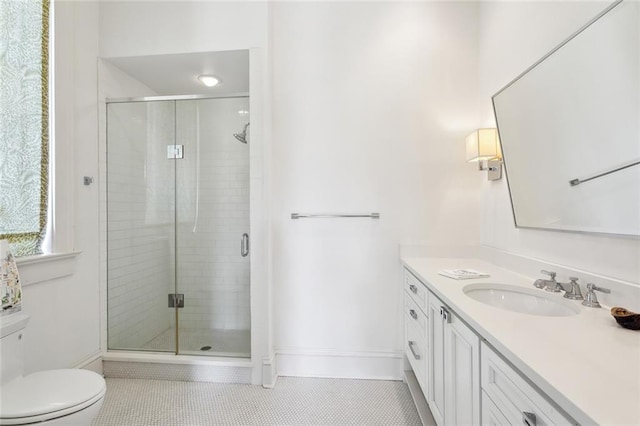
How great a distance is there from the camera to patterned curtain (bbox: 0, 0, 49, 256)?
1.60m

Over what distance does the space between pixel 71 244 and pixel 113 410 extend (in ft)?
3.53

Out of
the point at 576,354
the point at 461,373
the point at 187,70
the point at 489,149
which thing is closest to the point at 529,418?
the point at 576,354

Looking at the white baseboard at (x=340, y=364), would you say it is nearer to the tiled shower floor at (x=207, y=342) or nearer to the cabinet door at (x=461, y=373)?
the tiled shower floor at (x=207, y=342)

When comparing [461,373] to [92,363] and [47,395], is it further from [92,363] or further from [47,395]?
[92,363]

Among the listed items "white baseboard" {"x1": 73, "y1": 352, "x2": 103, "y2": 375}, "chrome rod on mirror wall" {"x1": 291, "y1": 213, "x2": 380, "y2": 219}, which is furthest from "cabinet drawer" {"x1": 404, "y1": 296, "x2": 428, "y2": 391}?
"white baseboard" {"x1": 73, "y1": 352, "x2": 103, "y2": 375}

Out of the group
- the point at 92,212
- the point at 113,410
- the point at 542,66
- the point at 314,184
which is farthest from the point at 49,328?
the point at 542,66

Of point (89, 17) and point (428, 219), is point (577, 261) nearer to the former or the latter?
point (428, 219)

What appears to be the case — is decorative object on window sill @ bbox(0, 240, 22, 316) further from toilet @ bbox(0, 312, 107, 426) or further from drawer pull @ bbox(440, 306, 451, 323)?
drawer pull @ bbox(440, 306, 451, 323)

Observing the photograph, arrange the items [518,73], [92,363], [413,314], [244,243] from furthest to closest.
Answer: [244,243], [92,363], [413,314], [518,73]

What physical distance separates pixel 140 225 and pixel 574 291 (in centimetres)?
278

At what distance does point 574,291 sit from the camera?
1.19m

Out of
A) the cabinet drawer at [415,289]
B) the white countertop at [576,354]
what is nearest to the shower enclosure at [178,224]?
the cabinet drawer at [415,289]

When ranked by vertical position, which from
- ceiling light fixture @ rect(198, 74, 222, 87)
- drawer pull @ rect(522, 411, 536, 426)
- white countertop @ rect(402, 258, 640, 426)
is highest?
ceiling light fixture @ rect(198, 74, 222, 87)

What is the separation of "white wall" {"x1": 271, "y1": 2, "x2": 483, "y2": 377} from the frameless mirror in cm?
57
